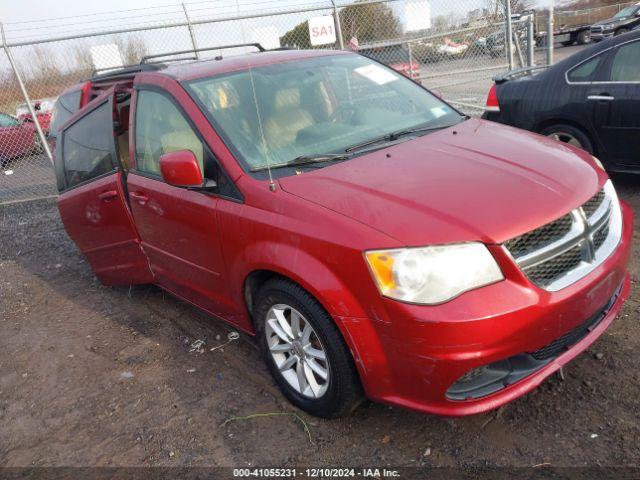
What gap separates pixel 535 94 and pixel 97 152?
4.28 meters

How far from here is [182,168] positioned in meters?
2.89

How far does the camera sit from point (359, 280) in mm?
2301

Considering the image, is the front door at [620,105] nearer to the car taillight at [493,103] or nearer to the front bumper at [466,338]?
the car taillight at [493,103]

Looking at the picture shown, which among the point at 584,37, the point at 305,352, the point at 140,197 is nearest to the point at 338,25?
the point at 140,197

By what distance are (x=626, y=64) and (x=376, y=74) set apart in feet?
8.94

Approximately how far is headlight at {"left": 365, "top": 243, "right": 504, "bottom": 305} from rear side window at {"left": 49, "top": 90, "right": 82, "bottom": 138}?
7.02 m

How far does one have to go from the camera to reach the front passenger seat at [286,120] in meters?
3.11

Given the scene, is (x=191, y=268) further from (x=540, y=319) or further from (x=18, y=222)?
(x=18, y=222)

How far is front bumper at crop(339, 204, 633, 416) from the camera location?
2.16 metres

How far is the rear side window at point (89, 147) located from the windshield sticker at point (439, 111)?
236 cm

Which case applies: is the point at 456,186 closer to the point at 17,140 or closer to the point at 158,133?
the point at 158,133

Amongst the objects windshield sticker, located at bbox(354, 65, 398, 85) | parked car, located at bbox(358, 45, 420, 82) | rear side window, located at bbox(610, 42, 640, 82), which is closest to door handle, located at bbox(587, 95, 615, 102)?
rear side window, located at bbox(610, 42, 640, 82)

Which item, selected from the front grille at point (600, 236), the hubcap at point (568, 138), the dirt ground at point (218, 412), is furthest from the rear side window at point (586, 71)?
the front grille at point (600, 236)

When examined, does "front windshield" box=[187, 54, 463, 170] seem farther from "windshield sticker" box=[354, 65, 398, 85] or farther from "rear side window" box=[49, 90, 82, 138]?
"rear side window" box=[49, 90, 82, 138]
